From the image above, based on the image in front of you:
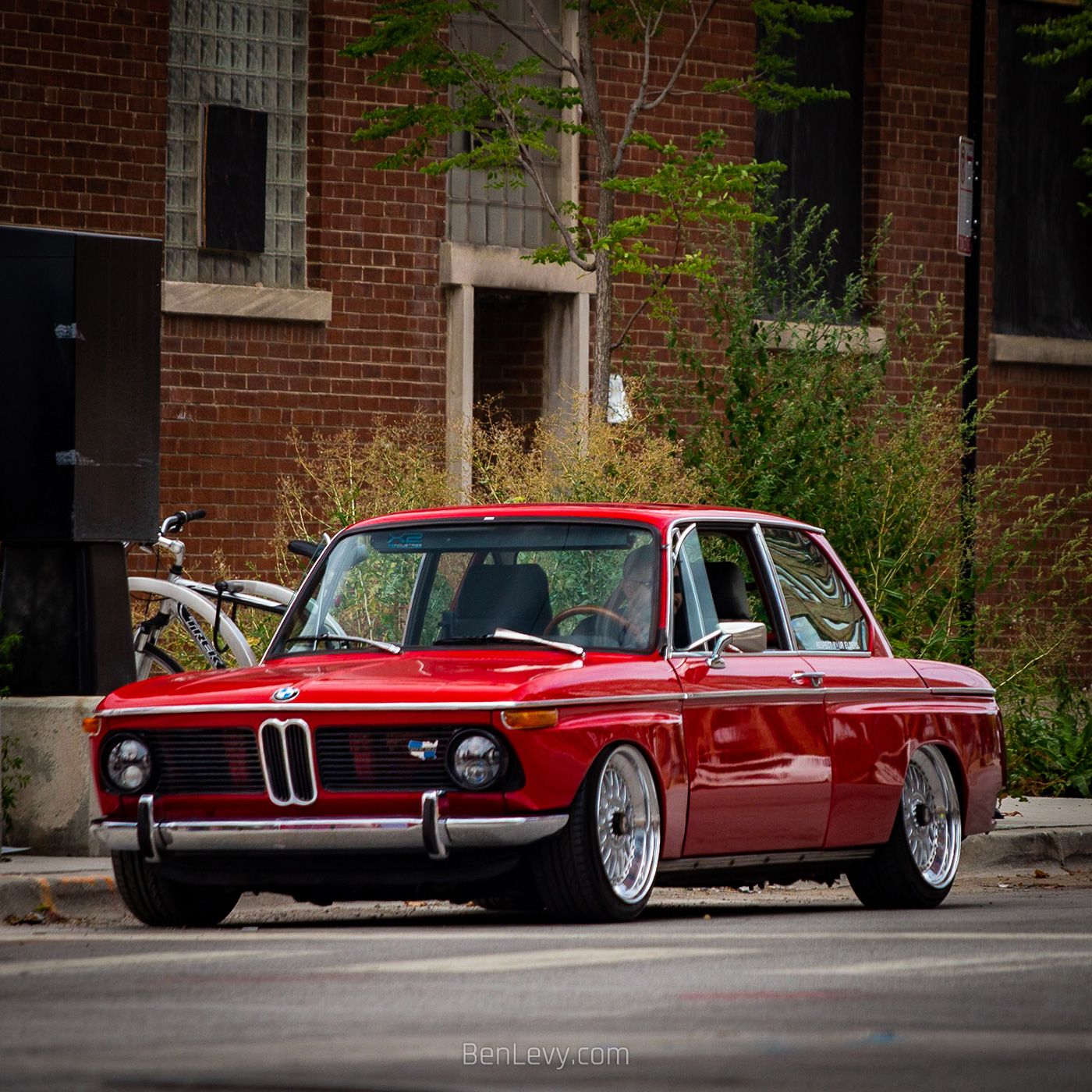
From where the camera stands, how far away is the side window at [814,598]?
1037 cm

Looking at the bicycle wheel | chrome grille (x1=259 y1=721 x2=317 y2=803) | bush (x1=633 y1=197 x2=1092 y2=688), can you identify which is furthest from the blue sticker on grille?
bush (x1=633 y1=197 x2=1092 y2=688)

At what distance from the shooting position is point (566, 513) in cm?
968

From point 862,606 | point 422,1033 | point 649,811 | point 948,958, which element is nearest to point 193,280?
point 862,606

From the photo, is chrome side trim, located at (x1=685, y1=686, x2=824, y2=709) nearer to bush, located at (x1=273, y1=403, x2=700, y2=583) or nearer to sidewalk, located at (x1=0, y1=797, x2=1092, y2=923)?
sidewalk, located at (x1=0, y1=797, x2=1092, y2=923)

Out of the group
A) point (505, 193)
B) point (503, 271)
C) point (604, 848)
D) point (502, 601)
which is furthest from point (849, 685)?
point (505, 193)

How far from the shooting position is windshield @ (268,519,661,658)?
31.0 feet

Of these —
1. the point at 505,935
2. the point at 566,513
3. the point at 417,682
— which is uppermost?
the point at 566,513

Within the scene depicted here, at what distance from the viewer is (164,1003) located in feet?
21.7

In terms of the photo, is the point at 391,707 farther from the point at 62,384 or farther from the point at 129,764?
the point at 62,384

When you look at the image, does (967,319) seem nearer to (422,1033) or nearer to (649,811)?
(649,811)

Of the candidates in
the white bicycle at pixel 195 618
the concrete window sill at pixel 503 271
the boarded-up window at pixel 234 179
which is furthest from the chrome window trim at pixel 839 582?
the concrete window sill at pixel 503 271

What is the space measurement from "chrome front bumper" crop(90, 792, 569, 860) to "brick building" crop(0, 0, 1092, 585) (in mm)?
10581

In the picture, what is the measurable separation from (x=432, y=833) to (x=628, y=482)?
662 centimetres

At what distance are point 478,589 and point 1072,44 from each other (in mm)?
15724
